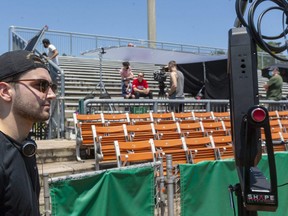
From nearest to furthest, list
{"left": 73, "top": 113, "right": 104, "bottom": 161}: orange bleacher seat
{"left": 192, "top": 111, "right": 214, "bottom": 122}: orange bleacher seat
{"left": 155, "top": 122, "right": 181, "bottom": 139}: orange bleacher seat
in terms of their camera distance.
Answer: {"left": 73, "top": 113, "right": 104, "bottom": 161}: orange bleacher seat
{"left": 155, "top": 122, "right": 181, "bottom": 139}: orange bleacher seat
{"left": 192, "top": 111, "right": 214, "bottom": 122}: orange bleacher seat

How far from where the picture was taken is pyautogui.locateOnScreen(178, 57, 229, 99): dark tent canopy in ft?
50.0

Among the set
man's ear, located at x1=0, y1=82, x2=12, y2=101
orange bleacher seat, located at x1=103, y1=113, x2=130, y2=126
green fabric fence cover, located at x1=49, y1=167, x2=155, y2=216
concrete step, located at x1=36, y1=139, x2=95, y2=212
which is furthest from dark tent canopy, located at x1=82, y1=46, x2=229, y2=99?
man's ear, located at x1=0, y1=82, x2=12, y2=101

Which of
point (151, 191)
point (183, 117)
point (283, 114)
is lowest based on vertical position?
point (151, 191)

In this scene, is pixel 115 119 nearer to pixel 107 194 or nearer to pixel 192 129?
pixel 192 129

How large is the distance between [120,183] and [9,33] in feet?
→ 42.1

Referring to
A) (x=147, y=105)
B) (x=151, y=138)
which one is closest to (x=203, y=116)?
(x=147, y=105)

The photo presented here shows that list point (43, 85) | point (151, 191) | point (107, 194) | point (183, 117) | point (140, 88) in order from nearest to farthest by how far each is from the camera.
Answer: point (43, 85)
point (107, 194)
point (151, 191)
point (183, 117)
point (140, 88)

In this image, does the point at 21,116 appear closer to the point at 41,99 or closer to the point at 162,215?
the point at 41,99

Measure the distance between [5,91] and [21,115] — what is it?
13cm

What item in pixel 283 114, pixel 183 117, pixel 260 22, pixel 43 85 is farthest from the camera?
pixel 283 114

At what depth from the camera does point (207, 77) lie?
15.8 metres

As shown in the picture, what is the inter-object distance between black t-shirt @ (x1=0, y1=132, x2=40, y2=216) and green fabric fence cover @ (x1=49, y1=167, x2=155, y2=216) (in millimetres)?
1760

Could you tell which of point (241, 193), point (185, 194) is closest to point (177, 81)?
point (185, 194)

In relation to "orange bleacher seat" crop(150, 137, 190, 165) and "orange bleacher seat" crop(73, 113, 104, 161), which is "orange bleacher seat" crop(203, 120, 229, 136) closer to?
"orange bleacher seat" crop(150, 137, 190, 165)
